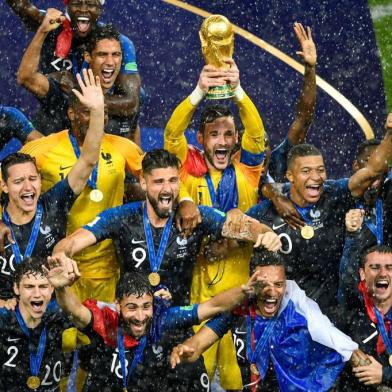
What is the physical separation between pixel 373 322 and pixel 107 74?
2.07 m

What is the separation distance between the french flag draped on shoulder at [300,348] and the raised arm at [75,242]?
95cm

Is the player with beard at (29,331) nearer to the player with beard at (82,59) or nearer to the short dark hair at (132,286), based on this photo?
the short dark hair at (132,286)

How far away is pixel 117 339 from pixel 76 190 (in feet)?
2.81

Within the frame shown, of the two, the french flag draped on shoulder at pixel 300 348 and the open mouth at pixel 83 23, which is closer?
the french flag draped on shoulder at pixel 300 348

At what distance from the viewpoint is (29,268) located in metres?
8.77

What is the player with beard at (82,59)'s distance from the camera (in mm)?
10008

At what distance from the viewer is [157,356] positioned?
885 cm

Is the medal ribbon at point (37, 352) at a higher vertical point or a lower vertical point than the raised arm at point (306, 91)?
lower

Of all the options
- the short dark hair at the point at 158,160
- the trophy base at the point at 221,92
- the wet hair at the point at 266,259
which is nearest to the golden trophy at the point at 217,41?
the trophy base at the point at 221,92

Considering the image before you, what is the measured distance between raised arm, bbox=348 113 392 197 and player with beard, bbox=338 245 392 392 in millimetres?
344

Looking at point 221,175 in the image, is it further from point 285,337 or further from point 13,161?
point 13,161

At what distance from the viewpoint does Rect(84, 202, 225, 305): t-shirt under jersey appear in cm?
909

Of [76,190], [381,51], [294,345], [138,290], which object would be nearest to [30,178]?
[76,190]

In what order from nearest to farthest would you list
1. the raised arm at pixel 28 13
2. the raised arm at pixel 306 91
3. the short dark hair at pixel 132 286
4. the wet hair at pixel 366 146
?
the short dark hair at pixel 132 286
the wet hair at pixel 366 146
the raised arm at pixel 306 91
the raised arm at pixel 28 13
